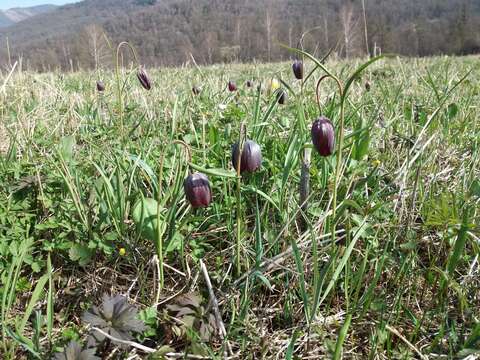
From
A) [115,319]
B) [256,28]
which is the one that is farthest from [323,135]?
[256,28]

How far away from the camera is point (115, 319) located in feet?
3.13

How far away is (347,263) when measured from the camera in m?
1.08

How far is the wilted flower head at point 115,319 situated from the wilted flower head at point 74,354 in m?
0.05

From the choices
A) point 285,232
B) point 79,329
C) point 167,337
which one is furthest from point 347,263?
point 79,329

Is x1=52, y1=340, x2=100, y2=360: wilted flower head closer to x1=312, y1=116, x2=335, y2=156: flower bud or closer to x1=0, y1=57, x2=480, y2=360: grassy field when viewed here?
x1=0, y1=57, x2=480, y2=360: grassy field

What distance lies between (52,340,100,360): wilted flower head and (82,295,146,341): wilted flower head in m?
0.05

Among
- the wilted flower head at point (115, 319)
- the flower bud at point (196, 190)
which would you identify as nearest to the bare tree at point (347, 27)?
the flower bud at point (196, 190)

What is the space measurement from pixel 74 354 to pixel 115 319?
0.11 metres

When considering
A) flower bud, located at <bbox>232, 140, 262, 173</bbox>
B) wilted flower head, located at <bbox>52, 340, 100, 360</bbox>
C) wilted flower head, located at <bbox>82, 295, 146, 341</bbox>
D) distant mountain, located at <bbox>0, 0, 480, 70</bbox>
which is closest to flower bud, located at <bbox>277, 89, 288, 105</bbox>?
flower bud, located at <bbox>232, 140, 262, 173</bbox>

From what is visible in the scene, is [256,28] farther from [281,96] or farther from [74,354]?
[74,354]

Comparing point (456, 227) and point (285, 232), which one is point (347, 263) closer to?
point (285, 232)

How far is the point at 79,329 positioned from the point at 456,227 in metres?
0.96

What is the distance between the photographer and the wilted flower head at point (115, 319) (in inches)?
36.9

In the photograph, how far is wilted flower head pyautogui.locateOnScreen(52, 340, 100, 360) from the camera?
0.88m
